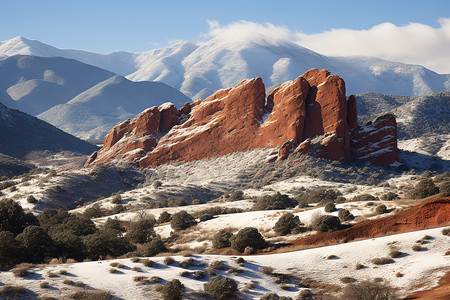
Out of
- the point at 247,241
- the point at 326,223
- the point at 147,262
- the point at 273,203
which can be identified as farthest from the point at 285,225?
the point at 273,203

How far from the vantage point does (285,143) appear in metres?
84.6

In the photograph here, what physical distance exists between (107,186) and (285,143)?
34.3 metres

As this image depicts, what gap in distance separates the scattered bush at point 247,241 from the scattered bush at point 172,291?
8.82m

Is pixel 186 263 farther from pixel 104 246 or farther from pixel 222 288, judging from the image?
pixel 104 246

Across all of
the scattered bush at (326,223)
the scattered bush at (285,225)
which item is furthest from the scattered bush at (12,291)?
the scattered bush at (326,223)

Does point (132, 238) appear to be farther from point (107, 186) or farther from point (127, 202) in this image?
point (107, 186)

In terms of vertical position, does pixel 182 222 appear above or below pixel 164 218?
above

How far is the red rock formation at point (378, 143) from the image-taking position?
85875mm

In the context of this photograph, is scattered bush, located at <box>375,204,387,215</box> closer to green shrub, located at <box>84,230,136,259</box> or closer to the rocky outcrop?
green shrub, located at <box>84,230,136,259</box>

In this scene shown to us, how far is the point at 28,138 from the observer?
546 feet

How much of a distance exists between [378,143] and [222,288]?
7380cm

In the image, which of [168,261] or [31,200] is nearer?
[168,261]

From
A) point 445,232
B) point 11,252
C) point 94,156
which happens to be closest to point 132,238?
point 11,252

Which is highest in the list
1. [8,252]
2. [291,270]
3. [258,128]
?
[258,128]
